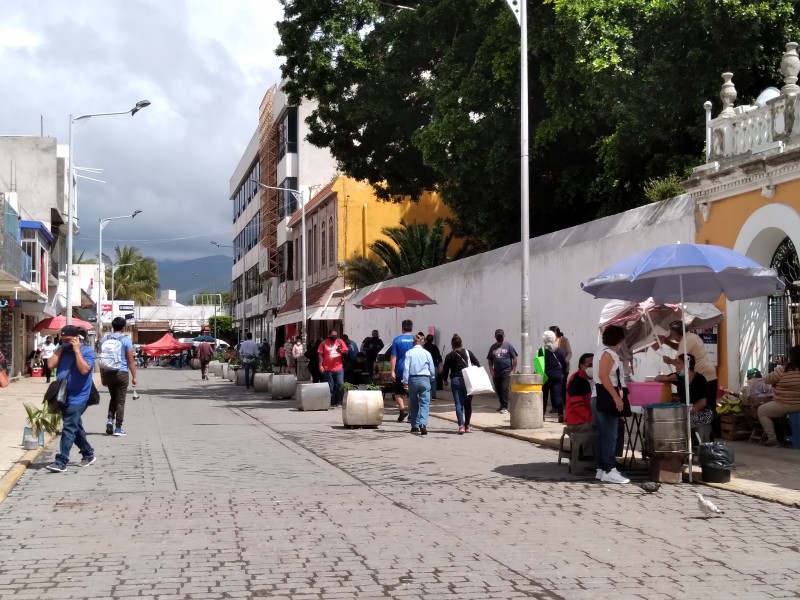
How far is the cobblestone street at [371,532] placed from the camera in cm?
667

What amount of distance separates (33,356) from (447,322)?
23.4 metres

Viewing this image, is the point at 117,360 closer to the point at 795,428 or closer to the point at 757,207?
the point at 795,428

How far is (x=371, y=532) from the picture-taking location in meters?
8.46

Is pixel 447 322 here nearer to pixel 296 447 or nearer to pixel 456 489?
pixel 296 447

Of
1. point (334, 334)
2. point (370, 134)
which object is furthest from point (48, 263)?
point (334, 334)

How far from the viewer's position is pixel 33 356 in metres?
47.0

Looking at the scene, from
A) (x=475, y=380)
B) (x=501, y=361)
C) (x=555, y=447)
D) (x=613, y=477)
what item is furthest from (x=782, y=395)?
(x=501, y=361)

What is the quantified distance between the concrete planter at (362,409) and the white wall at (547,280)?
5002 millimetres

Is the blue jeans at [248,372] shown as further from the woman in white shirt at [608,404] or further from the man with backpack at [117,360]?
the woman in white shirt at [608,404]

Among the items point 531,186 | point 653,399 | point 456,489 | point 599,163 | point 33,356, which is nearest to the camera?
point 456,489

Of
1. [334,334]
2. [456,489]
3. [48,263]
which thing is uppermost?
[48,263]

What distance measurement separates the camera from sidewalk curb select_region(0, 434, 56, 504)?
10.7 metres

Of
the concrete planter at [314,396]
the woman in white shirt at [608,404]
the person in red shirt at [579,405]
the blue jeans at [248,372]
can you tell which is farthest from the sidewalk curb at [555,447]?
the blue jeans at [248,372]

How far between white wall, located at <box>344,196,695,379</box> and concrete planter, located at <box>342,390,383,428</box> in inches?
197
